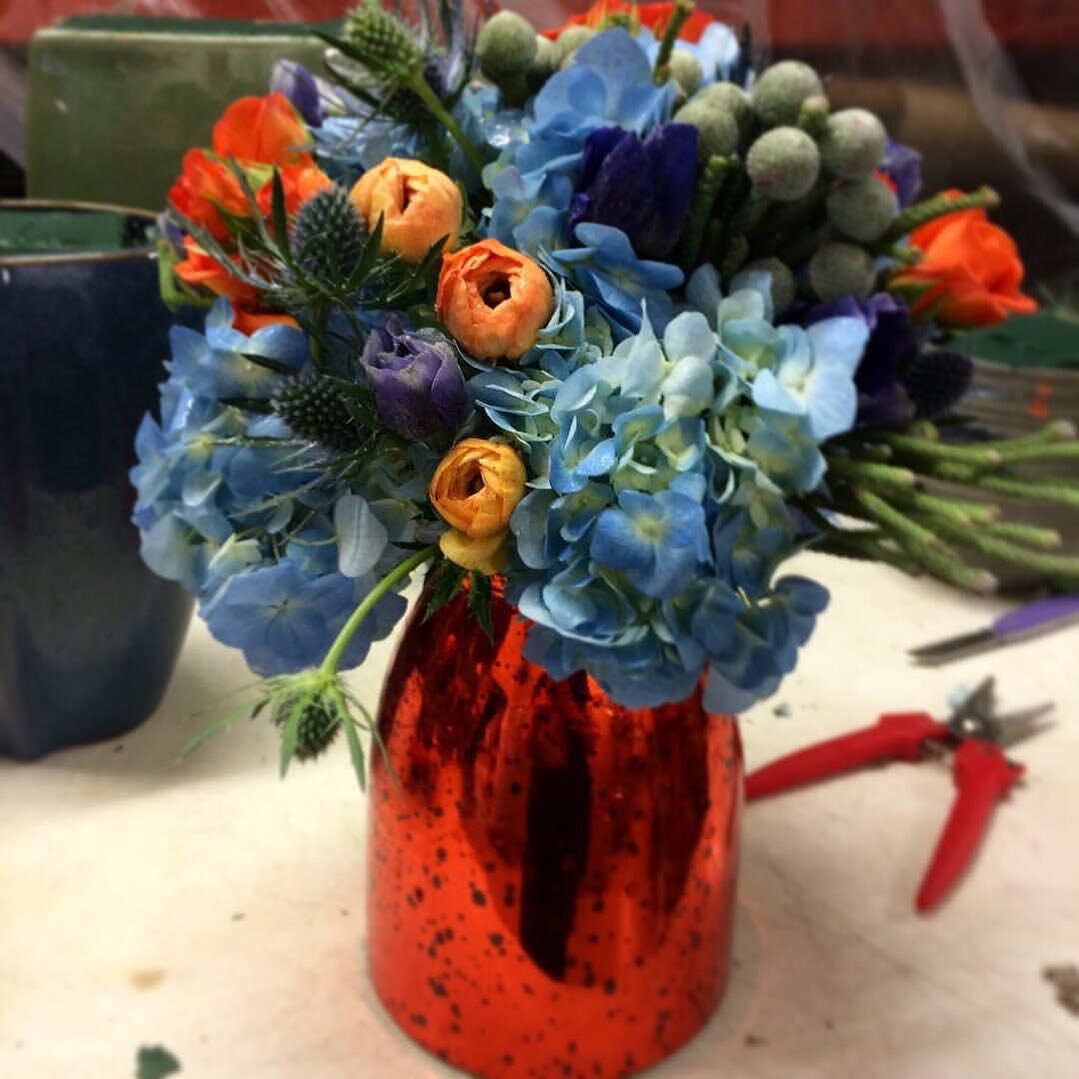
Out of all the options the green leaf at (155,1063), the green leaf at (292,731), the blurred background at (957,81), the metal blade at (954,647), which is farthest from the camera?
the blurred background at (957,81)

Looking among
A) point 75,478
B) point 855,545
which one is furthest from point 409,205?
point 75,478

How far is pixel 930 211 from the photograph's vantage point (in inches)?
10.3

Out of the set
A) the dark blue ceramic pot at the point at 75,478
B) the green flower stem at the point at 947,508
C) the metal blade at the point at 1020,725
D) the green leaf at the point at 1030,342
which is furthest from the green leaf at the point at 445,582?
the green leaf at the point at 1030,342

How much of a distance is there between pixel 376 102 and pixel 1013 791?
382 millimetres

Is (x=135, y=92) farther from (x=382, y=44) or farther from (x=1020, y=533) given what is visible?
(x=1020, y=533)

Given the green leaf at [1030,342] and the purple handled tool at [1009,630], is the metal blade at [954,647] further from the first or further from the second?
the green leaf at [1030,342]

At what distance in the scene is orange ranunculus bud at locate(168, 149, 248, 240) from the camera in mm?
265

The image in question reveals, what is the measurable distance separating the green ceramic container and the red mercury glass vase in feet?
1.30

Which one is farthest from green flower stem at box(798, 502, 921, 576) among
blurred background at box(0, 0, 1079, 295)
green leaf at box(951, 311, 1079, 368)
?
blurred background at box(0, 0, 1079, 295)

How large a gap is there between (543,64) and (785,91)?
0.06 meters

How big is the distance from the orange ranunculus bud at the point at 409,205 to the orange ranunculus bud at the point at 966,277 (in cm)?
11

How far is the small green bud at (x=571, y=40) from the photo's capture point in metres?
0.28

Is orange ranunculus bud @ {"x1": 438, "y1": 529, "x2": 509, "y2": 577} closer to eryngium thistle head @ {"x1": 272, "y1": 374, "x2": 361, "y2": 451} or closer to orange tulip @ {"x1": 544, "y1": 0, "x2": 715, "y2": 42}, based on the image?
eryngium thistle head @ {"x1": 272, "y1": 374, "x2": 361, "y2": 451}

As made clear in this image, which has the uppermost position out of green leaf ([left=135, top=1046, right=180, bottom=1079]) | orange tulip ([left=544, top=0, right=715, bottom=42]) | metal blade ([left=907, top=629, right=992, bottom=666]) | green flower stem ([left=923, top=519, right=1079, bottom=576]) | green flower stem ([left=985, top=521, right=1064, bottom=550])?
orange tulip ([left=544, top=0, right=715, bottom=42])
